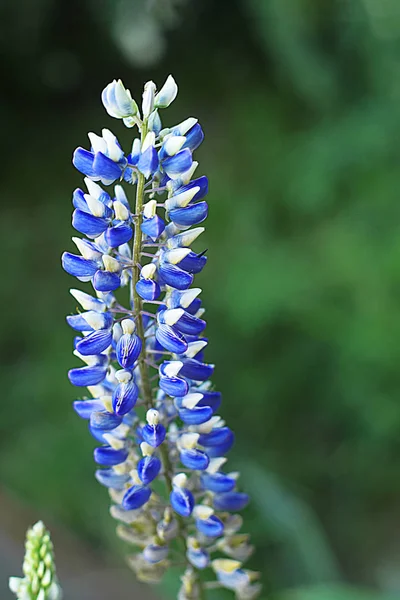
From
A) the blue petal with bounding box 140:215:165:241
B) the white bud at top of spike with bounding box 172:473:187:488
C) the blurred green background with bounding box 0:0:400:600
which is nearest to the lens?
the blue petal with bounding box 140:215:165:241

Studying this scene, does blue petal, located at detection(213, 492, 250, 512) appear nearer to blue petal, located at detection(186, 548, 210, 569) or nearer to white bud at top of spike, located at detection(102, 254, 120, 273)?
blue petal, located at detection(186, 548, 210, 569)

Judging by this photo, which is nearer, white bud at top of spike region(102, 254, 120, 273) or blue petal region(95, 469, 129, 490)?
white bud at top of spike region(102, 254, 120, 273)

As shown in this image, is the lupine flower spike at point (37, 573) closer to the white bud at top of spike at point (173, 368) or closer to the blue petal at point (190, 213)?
the white bud at top of spike at point (173, 368)

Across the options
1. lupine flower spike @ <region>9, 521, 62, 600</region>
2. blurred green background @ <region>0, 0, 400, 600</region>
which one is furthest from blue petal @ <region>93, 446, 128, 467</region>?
blurred green background @ <region>0, 0, 400, 600</region>

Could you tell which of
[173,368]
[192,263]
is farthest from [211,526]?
[192,263]

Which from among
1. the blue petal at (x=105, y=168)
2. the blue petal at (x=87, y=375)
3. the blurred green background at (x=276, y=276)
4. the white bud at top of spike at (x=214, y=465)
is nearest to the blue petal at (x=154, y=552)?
the white bud at top of spike at (x=214, y=465)

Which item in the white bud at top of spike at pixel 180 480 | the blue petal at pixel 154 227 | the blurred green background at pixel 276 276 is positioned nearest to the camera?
the blue petal at pixel 154 227
